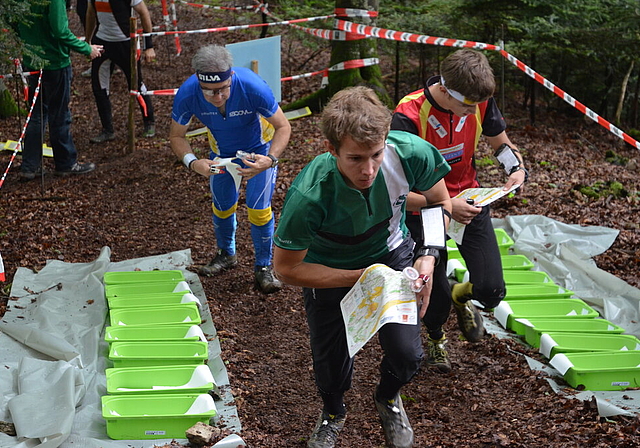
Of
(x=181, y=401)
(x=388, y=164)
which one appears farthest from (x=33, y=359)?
(x=388, y=164)

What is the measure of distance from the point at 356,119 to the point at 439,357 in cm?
230

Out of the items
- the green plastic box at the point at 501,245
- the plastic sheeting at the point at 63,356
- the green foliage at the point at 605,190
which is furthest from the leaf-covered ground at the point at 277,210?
the green plastic box at the point at 501,245

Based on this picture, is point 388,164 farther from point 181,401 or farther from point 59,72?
point 59,72

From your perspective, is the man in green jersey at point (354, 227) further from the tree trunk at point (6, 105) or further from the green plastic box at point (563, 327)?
the tree trunk at point (6, 105)

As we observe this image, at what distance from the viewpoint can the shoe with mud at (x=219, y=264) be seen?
5.99 m

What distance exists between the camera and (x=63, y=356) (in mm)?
4523

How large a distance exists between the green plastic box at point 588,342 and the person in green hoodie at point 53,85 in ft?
18.4

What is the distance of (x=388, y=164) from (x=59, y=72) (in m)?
6.08

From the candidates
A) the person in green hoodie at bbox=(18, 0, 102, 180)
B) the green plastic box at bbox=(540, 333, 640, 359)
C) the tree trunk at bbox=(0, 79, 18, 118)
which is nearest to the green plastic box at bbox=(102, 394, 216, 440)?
the green plastic box at bbox=(540, 333, 640, 359)

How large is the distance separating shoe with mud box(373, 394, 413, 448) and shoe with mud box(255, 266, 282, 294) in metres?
2.27

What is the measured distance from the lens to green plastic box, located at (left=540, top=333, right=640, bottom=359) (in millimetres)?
4637

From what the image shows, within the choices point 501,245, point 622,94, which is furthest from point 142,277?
point 622,94

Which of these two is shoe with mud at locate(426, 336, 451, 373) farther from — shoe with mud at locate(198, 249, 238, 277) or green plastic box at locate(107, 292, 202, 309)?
shoe with mud at locate(198, 249, 238, 277)

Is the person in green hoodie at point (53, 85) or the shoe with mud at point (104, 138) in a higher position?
the person in green hoodie at point (53, 85)
